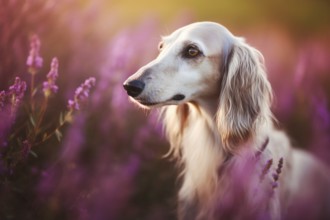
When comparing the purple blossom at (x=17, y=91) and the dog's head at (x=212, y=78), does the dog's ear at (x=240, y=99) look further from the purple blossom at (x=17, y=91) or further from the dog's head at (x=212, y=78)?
the purple blossom at (x=17, y=91)

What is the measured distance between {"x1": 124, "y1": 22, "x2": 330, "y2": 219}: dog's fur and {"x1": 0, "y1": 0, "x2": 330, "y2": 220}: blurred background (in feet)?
1.34

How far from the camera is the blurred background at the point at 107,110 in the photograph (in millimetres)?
2752

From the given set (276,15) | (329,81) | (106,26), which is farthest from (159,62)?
(276,15)

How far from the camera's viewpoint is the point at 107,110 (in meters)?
4.46

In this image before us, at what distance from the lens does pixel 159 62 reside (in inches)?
125

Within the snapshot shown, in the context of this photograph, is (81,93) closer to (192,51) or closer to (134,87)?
(134,87)

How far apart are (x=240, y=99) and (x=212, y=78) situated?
0.28 meters

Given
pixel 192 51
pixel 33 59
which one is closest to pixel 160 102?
pixel 192 51

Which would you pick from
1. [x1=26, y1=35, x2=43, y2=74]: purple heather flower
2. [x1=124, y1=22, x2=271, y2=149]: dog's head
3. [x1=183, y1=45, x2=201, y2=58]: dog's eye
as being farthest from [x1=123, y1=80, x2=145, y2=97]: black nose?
[x1=26, y1=35, x2=43, y2=74]: purple heather flower

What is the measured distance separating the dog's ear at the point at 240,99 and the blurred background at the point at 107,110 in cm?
56

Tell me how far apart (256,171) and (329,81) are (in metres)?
3.70

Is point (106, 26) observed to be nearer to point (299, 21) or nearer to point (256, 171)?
point (256, 171)

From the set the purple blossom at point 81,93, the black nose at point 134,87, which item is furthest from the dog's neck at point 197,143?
the purple blossom at point 81,93

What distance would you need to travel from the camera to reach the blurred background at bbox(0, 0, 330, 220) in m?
2.75
